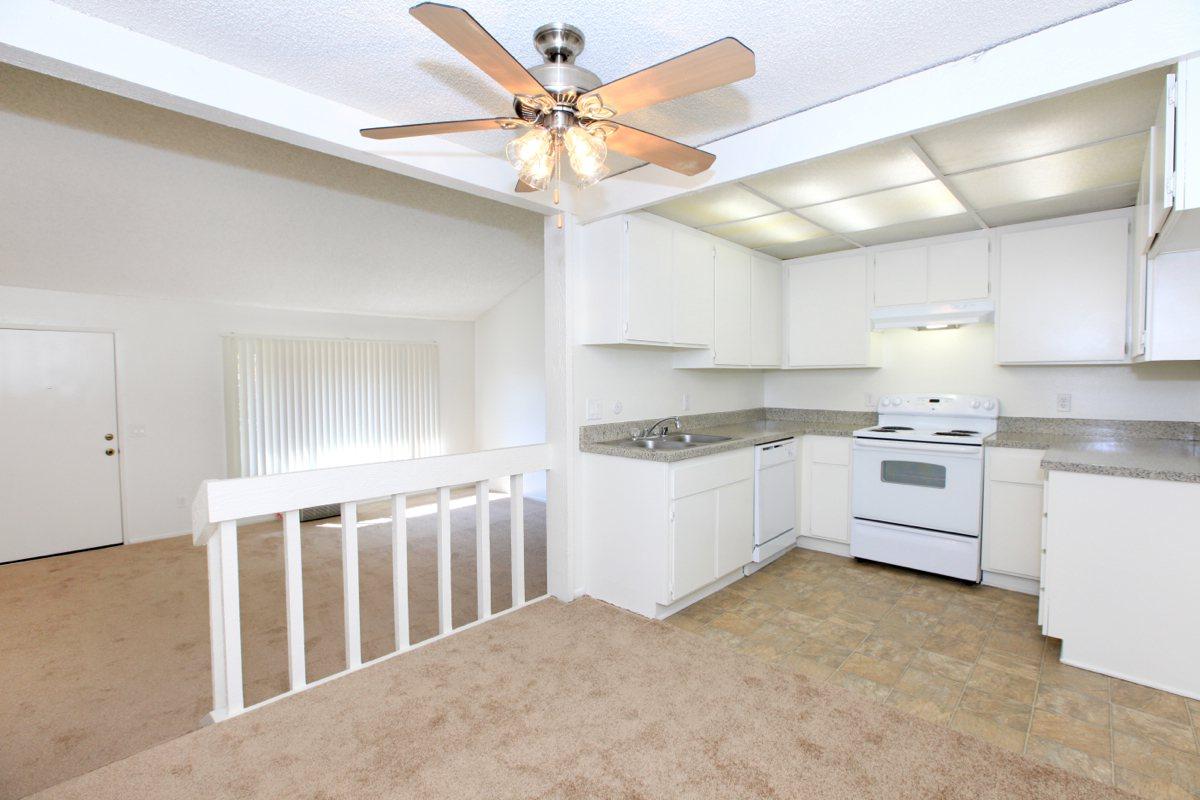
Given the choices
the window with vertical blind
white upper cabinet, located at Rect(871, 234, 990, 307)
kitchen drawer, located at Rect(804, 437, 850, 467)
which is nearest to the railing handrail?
kitchen drawer, located at Rect(804, 437, 850, 467)

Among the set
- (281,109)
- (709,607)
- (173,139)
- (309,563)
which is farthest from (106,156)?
(709,607)

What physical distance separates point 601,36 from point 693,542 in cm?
239

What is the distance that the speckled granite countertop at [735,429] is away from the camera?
3004mm

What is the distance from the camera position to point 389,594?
3.64 m

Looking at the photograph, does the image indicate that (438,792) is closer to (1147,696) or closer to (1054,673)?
(1054,673)

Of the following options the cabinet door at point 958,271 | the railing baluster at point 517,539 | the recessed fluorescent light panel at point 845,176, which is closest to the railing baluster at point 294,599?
the railing baluster at point 517,539

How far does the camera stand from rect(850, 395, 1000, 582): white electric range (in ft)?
10.9

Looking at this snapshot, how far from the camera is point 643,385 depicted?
3648mm

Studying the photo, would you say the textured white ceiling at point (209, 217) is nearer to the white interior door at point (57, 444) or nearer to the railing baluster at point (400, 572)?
the white interior door at point (57, 444)

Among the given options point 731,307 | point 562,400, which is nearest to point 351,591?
point 562,400

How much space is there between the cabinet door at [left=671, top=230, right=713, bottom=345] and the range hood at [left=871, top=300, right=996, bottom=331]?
133cm

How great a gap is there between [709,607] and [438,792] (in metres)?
1.85

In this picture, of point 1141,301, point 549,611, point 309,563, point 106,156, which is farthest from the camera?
point 309,563

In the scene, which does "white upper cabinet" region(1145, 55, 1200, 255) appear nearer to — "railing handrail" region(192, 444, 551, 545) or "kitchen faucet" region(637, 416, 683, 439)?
"kitchen faucet" region(637, 416, 683, 439)
